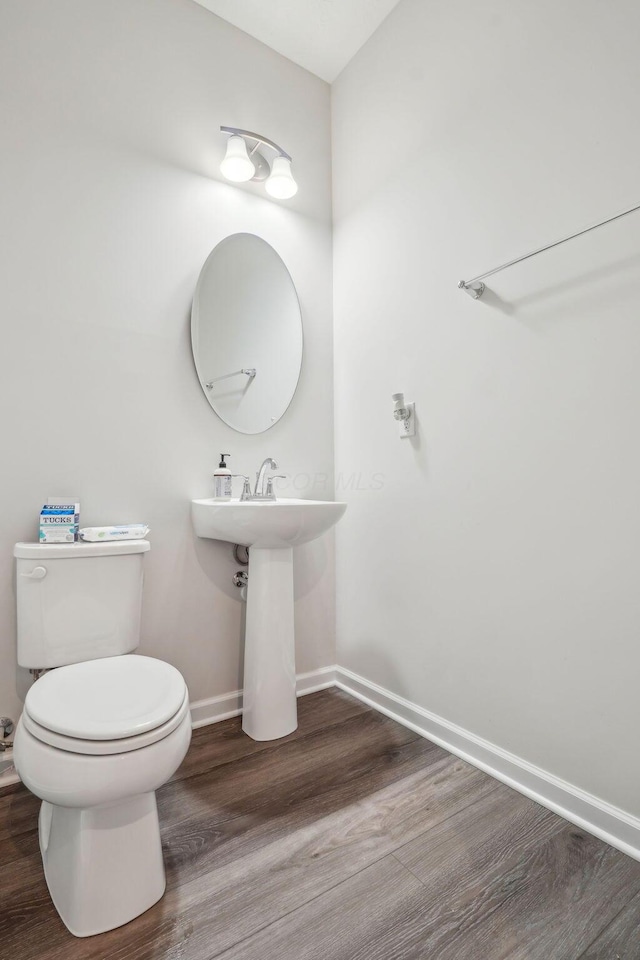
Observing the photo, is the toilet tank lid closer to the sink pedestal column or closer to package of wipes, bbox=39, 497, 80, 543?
A: package of wipes, bbox=39, 497, 80, 543

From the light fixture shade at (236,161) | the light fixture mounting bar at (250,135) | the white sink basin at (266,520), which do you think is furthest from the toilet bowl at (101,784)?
the light fixture mounting bar at (250,135)

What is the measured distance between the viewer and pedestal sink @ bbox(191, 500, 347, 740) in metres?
1.63

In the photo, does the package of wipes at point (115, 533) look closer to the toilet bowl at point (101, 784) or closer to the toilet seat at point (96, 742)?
the toilet bowl at point (101, 784)

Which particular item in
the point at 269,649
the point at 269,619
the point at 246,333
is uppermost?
the point at 246,333

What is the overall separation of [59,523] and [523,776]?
4.94 feet

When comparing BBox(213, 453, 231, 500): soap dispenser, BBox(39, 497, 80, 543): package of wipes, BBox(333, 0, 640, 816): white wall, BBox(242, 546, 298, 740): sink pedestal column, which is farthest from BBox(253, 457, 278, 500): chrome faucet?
BBox(39, 497, 80, 543): package of wipes

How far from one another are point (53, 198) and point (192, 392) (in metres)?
0.71

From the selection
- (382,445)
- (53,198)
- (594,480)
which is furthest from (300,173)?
(594,480)

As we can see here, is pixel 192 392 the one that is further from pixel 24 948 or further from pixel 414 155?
pixel 24 948

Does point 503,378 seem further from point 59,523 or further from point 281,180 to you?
point 59,523

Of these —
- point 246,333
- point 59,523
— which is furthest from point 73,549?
point 246,333

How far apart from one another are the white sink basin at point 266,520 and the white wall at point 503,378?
1.22 feet

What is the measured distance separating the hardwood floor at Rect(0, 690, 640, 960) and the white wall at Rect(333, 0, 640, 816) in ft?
0.70

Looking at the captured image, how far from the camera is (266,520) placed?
1527 mm
